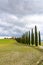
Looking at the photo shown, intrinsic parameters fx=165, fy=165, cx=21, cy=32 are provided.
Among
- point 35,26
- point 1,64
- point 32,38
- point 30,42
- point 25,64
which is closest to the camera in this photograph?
point 1,64

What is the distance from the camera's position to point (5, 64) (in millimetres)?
15930

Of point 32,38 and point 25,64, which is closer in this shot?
point 25,64

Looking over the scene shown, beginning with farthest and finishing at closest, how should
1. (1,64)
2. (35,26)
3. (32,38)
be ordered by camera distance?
(32,38)
(35,26)
(1,64)

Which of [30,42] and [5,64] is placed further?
[30,42]

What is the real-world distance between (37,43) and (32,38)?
3.83 metres

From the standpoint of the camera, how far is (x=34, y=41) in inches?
2201

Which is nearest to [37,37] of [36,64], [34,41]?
[34,41]

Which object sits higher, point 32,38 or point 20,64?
point 32,38

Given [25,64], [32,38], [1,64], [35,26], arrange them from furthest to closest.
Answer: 1. [32,38]
2. [35,26]
3. [25,64]
4. [1,64]

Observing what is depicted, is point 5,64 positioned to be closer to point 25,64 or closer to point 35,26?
→ point 25,64

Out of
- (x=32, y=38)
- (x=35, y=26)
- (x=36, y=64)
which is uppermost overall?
(x=35, y=26)

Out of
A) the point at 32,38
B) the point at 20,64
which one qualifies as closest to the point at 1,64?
the point at 20,64

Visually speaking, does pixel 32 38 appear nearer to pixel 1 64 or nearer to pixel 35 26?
pixel 35 26

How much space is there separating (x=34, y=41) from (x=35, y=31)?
3790 mm
